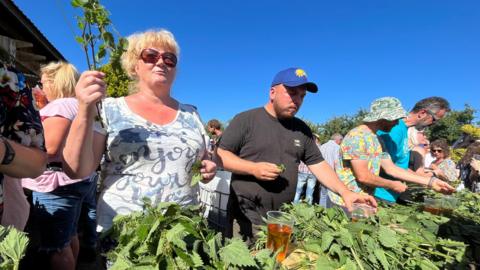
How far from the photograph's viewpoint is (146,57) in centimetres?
172

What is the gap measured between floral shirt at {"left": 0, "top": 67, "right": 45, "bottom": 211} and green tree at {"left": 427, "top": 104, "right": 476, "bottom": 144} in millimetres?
51059

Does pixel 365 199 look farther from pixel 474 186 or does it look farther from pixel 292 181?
pixel 474 186

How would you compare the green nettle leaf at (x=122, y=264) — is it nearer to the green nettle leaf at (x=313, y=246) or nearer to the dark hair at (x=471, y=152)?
the green nettle leaf at (x=313, y=246)

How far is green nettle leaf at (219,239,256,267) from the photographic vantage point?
2.75 feet

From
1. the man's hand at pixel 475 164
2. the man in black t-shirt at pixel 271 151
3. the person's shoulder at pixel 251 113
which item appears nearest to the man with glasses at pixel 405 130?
the man in black t-shirt at pixel 271 151

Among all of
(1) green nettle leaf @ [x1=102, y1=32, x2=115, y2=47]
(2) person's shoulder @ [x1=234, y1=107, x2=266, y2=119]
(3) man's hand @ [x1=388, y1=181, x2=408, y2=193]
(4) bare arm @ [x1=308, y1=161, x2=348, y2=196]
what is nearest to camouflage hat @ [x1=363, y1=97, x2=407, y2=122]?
(3) man's hand @ [x1=388, y1=181, x2=408, y2=193]

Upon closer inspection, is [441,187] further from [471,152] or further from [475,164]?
[471,152]

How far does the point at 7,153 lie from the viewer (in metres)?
1.11

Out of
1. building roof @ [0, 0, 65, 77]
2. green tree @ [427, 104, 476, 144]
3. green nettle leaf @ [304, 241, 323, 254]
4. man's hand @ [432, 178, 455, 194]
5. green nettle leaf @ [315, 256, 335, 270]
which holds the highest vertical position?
green tree @ [427, 104, 476, 144]

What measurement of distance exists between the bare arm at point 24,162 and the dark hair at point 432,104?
4352mm

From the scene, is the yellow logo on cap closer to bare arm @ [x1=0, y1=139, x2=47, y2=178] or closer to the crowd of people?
the crowd of people

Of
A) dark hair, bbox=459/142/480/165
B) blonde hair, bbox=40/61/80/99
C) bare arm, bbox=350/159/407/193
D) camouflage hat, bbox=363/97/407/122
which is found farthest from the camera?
dark hair, bbox=459/142/480/165

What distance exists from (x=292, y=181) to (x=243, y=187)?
410 millimetres

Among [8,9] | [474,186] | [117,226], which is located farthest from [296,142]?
[474,186]
